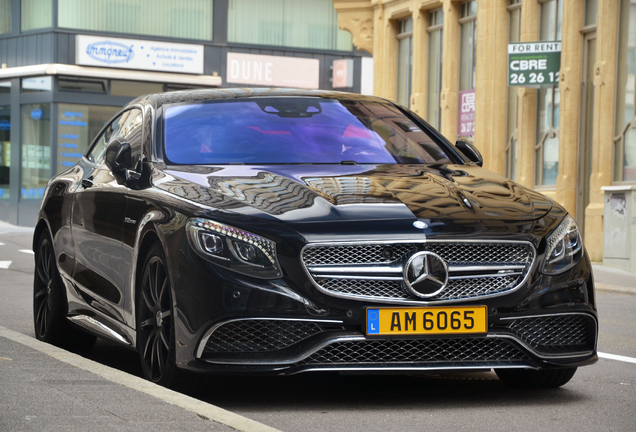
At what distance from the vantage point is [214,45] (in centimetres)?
3447

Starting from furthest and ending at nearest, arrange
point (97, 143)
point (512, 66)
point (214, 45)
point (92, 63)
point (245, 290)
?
point (214, 45) < point (92, 63) < point (512, 66) < point (97, 143) < point (245, 290)

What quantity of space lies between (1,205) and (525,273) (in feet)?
95.0

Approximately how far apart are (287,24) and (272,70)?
1598 mm

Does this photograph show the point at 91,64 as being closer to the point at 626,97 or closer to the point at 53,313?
the point at 626,97

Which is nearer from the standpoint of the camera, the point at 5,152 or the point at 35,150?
the point at 35,150

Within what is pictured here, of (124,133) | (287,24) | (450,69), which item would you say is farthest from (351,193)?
(287,24)

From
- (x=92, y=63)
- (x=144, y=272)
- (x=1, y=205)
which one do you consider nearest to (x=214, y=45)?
(x=92, y=63)

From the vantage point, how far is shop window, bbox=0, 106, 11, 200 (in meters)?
32.6

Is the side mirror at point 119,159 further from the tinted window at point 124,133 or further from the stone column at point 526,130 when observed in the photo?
the stone column at point 526,130

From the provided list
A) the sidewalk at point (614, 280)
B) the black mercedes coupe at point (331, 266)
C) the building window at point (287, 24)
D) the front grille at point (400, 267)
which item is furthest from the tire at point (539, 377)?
the building window at point (287, 24)

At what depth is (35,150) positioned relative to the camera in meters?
32.3

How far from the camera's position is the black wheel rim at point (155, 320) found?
551cm

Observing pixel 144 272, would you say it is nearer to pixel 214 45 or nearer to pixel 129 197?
pixel 129 197

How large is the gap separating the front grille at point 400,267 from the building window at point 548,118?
675 inches
